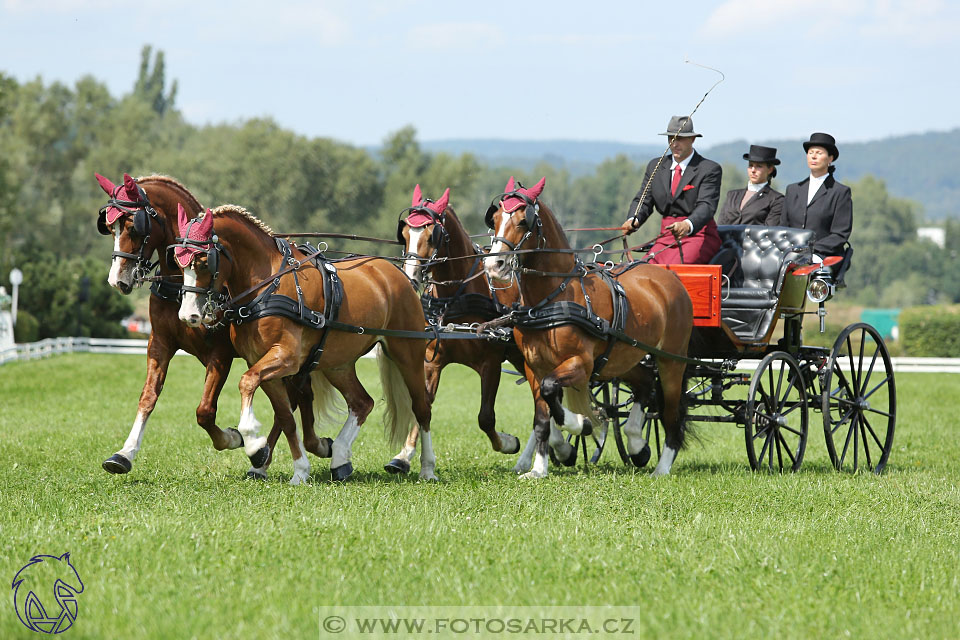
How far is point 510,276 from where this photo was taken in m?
8.77

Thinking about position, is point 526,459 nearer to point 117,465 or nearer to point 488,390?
point 488,390

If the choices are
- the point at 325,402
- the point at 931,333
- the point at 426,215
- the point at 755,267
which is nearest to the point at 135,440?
the point at 325,402

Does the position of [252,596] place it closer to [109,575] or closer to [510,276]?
[109,575]

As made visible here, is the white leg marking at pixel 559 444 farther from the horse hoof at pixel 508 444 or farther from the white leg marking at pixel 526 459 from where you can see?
the horse hoof at pixel 508 444

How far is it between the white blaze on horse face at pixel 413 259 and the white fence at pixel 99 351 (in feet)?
65.1

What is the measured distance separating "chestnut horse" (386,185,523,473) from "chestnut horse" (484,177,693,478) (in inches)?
21.6

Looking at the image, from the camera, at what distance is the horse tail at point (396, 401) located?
9.92m

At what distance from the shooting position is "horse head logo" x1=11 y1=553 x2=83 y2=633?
4909 millimetres

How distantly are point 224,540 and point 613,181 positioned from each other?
4975 inches

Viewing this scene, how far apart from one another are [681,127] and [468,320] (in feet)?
8.84

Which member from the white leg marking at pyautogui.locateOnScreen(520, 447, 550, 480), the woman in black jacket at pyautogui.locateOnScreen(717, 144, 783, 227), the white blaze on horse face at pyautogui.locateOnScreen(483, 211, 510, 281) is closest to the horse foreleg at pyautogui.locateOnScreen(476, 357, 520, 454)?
the white leg marking at pyautogui.locateOnScreen(520, 447, 550, 480)

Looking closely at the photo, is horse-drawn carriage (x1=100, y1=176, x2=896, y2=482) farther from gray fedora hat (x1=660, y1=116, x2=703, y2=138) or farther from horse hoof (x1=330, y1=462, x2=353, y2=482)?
gray fedora hat (x1=660, y1=116, x2=703, y2=138)

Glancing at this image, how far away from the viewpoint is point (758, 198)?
11883mm

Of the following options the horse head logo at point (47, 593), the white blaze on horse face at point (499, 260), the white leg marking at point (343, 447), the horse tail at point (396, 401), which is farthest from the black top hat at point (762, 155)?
the horse head logo at point (47, 593)
